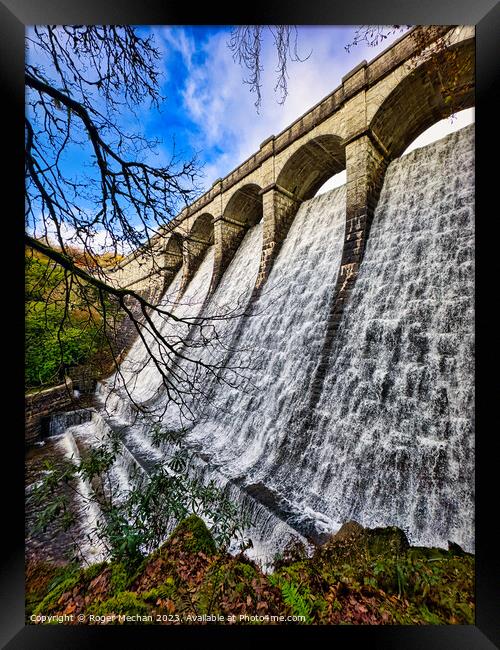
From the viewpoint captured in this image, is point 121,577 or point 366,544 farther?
point 366,544

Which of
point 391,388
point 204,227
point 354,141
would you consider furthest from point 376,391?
point 204,227

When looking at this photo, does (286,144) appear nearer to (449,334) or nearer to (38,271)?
(449,334)

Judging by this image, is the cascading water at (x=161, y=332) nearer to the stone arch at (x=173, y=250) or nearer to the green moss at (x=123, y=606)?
the stone arch at (x=173, y=250)

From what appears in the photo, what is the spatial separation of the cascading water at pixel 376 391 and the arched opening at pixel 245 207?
10.7 ft

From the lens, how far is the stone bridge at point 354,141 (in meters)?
3.13

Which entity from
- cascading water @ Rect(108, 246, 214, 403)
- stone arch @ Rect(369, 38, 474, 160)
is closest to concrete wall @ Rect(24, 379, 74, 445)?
cascading water @ Rect(108, 246, 214, 403)

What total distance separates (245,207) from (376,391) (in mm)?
7015

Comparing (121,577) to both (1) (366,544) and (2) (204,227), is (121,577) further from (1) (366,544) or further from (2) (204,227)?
(2) (204,227)

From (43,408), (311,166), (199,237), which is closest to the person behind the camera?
(43,408)

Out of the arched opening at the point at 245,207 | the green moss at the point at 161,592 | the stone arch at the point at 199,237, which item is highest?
the arched opening at the point at 245,207
